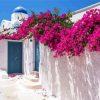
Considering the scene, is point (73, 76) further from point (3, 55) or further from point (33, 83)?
point (3, 55)

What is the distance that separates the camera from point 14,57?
48.1 feet

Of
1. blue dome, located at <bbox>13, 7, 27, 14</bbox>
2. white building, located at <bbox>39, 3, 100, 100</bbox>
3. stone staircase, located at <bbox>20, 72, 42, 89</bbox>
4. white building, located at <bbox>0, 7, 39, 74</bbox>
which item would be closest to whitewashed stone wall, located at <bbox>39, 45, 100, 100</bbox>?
white building, located at <bbox>39, 3, 100, 100</bbox>

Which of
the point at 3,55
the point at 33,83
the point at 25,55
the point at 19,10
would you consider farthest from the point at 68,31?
the point at 19,10

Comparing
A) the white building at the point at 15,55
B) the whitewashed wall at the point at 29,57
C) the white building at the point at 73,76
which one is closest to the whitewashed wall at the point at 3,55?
the white building at the point at 15,55

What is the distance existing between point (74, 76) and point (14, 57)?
914 centimetres

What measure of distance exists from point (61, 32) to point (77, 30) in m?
1.61

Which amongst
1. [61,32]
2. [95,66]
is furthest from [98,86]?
[61,32]

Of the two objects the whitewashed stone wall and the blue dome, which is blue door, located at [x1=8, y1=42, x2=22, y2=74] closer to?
the whitewashed stone wall

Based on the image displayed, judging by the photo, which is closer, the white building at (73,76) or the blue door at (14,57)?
the white building at (73,76)

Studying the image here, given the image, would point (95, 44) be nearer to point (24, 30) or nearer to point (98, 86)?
Result: point (98, 86)

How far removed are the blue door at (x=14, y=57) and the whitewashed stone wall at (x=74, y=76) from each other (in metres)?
6.22

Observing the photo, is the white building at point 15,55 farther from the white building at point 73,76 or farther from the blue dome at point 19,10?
the blue dome at point 19,10

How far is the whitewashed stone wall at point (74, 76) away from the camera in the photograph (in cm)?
515

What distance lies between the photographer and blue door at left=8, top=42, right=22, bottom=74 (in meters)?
14.5
